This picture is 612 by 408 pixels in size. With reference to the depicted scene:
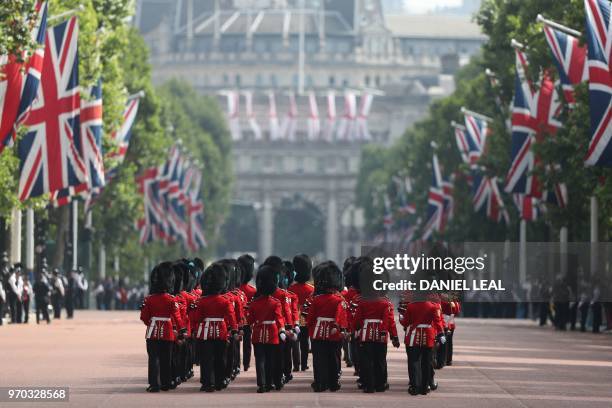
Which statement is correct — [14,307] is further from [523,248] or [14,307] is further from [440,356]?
[523,248]

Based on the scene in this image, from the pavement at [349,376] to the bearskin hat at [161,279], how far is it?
1.67 metres

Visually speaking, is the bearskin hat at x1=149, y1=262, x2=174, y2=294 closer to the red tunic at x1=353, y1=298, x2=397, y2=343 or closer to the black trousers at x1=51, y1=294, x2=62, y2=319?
the red tunic at x1=353, y1=298, x2=397, y2=343

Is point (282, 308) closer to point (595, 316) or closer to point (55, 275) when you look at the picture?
point (595, 316)

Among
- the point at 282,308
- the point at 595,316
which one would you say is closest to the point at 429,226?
the point at 595,316

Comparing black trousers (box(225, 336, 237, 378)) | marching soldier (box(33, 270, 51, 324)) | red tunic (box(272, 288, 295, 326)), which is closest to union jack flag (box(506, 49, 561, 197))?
marching soldier (box(33, 270, 51, 324))

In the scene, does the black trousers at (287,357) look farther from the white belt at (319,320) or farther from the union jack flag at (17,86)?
the union jack flag at (17,86)

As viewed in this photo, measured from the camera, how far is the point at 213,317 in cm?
3728

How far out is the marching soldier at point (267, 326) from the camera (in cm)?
3747

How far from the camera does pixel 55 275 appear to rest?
3214 inches

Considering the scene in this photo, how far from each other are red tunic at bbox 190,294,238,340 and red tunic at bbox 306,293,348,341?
141 cm

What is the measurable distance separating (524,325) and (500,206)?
599 inches

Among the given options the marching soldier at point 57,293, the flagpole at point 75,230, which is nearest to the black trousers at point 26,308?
the marching soldier at point 57,293

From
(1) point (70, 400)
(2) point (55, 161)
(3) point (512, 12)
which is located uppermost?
(3) point (512, 12)

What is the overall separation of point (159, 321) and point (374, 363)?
3538 mm
